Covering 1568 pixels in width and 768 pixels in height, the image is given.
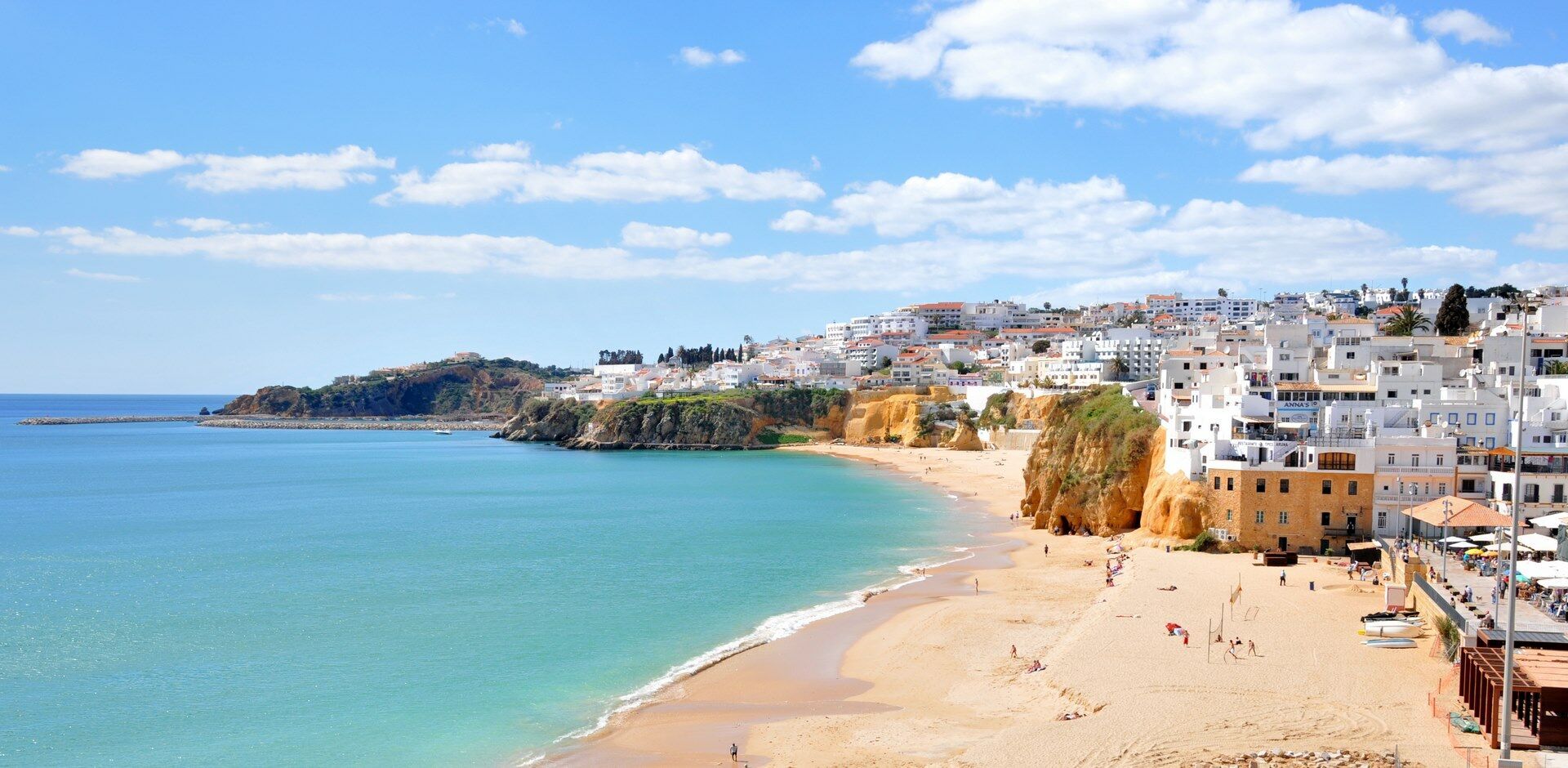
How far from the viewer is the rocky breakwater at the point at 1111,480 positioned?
1441 inches

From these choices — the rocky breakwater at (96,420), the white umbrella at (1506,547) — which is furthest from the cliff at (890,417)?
the rocky breakwater at (96,420)

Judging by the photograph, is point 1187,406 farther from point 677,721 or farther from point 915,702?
point 677,721

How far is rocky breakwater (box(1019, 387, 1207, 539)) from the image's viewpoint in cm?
3659

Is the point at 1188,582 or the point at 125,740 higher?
the point at 1188,582

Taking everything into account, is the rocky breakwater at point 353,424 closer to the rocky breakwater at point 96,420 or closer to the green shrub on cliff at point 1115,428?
the rocky breakwater at point 96,420

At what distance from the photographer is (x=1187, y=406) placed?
37.6 m

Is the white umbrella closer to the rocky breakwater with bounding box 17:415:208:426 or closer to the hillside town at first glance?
the hillside town

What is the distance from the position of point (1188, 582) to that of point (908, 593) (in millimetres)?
8728

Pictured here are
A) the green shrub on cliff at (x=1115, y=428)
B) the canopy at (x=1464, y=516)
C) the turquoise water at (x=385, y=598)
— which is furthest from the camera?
the green shrub on cliff at (x=1115, y=428)

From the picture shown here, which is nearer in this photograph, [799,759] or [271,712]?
[799,759]

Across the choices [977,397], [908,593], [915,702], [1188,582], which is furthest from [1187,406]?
[977,397]

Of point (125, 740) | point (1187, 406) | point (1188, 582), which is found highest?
point (1187, 406)

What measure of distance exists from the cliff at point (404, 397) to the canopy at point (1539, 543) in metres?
167

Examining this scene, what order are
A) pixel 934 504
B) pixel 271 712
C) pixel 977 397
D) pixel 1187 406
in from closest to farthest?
pixel 271 712 → pixel 1187 406 → pixel 934 504 → pixel 977 397
